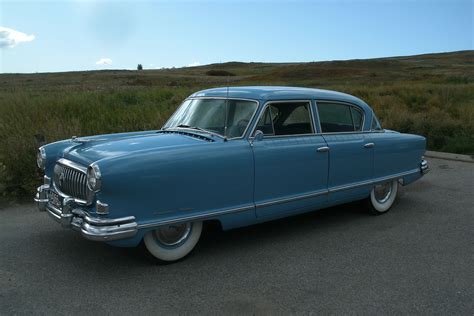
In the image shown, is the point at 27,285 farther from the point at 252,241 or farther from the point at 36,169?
the point at 36,169

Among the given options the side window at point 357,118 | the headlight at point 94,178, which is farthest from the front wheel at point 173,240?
the side window at point 357,118

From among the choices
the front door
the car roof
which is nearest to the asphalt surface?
the front door

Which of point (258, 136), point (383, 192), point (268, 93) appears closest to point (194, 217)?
point (258, 136)

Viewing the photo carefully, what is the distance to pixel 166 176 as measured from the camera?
3.75 metres

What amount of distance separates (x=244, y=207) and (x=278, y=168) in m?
0.53

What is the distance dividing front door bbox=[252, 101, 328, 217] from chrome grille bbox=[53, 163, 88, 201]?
1532 millimetres

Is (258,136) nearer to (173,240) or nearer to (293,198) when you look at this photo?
(293,198)

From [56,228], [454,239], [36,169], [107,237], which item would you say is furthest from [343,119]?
[36,169]

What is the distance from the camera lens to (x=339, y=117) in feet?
17.7

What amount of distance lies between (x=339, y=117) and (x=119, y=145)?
259 centimetres

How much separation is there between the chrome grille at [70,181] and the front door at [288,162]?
5.02ft

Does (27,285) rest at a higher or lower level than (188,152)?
lower

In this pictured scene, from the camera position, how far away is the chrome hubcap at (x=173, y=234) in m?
3.96

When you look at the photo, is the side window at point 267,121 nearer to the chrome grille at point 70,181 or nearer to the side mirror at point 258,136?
the side mirror at point 258,136
